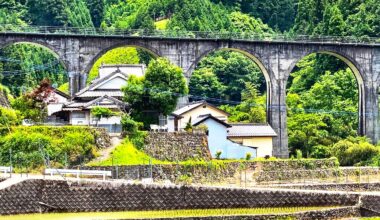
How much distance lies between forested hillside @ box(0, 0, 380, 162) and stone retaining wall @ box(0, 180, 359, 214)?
93.3 ft

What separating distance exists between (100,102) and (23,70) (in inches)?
1304

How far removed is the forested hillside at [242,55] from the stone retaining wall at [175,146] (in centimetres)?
1568

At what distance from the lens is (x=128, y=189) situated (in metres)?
36.7

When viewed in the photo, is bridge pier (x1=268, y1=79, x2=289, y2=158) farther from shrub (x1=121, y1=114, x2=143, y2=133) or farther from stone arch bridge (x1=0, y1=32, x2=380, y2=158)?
shrub (x1=121, y1=114, x2=143, y2=133)

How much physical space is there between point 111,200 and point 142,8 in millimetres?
75609

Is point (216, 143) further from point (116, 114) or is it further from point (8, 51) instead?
point (8, 51)

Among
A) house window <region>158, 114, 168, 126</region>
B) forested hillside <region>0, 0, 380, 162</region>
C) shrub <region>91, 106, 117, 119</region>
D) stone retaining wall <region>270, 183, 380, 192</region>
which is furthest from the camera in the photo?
forested hillside <region>0, 0, 380, 162</region>

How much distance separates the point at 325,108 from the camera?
77.7 m

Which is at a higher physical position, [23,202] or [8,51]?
[8,51]

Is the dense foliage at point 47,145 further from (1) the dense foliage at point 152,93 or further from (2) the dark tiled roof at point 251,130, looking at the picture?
(2) the dark tiled roof at point 251,130

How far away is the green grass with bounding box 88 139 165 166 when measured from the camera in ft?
157

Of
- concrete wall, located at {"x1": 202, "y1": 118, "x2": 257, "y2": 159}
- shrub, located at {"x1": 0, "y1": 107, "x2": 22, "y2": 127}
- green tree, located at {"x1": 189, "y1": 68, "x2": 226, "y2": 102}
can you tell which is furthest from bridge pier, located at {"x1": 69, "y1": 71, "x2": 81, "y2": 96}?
green tree, located at {"x1": 189, "y1": 68, "x2": 226, "y2": 102}

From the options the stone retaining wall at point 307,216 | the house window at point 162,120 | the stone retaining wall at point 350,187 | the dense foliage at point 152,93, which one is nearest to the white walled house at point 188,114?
the house window at point 162,120

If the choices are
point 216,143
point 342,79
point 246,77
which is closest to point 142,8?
point 246,77
